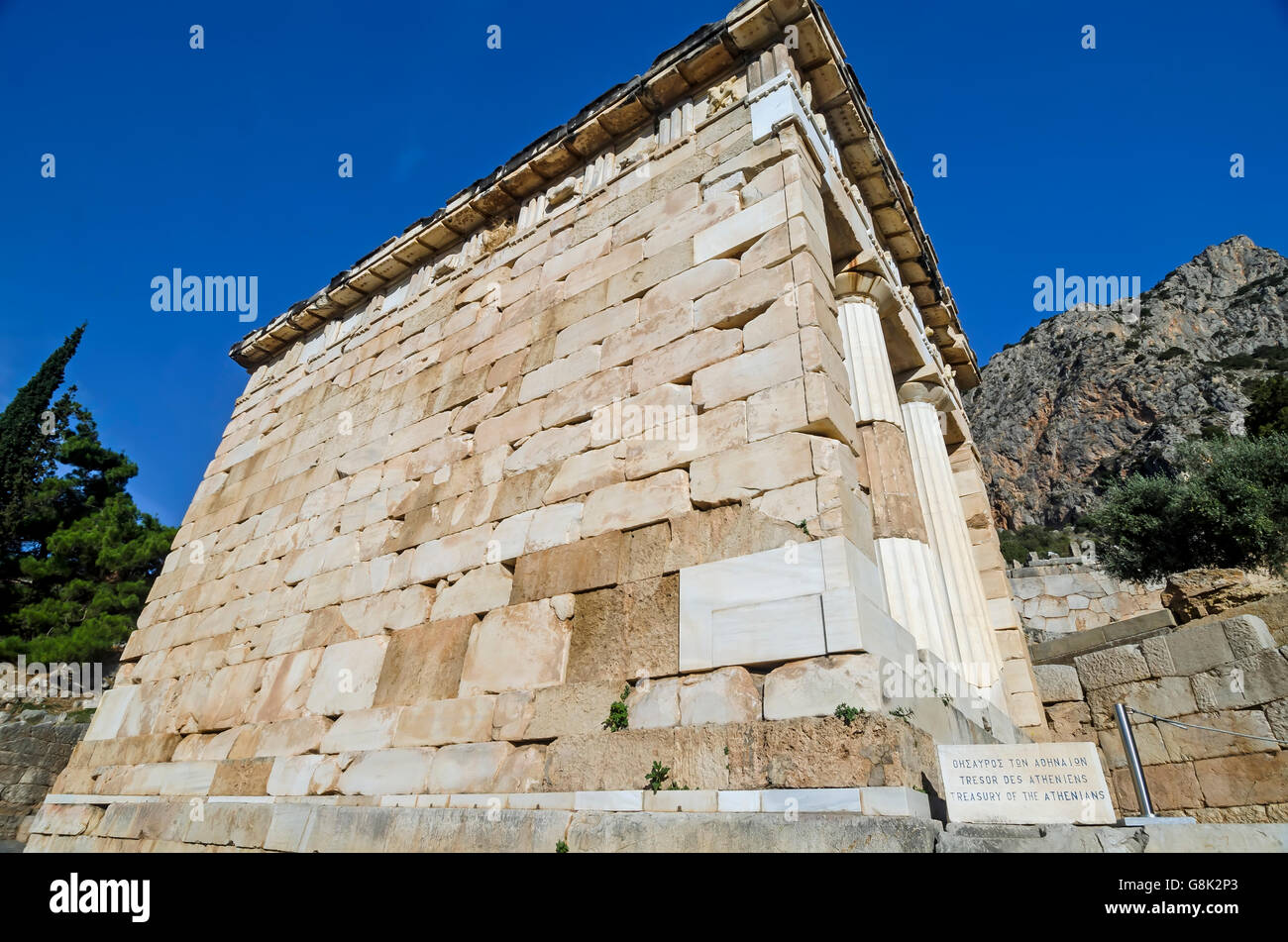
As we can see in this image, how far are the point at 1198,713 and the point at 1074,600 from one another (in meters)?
11.1

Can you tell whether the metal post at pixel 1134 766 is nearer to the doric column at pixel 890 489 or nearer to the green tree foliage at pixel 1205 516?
the doric column at pixel 890 489

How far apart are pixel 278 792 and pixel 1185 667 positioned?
28.2ft

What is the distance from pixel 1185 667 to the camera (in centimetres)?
695

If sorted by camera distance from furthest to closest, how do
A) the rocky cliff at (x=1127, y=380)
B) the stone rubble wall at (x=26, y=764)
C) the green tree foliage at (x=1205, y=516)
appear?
1. the rocky cliff at (x=1127, y=380)
2. the green tree foliage at (x=1205, y=516)
3. the stone rubble wall at (x=26, y=764)

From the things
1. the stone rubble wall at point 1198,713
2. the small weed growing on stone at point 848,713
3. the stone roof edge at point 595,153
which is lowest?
the stone rubble wall at point 1198,713

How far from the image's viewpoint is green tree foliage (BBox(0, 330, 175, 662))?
55.6 feet

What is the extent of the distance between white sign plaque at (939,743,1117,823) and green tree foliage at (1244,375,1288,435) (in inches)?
924

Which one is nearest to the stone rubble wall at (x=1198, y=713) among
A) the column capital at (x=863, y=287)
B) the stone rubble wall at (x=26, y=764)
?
the column capital at (x=863, y=287)

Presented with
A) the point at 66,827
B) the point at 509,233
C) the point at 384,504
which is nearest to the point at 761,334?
the point at 384,504

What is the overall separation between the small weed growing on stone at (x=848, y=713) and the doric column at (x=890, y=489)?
1586mm

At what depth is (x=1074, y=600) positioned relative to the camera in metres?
16.5

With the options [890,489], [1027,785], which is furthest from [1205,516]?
[1027,785]

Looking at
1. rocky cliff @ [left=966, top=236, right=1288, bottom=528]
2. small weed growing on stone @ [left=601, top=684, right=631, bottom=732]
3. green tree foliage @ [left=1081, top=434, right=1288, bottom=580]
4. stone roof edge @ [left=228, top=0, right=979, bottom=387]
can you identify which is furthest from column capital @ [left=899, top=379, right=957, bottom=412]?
rocky cliff @ [left=966, top=236, right=1288, bottom=528]

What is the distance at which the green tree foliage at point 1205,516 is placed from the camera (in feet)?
40.0
